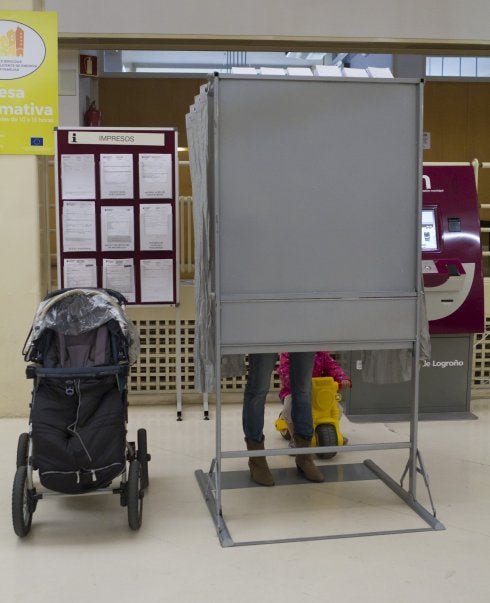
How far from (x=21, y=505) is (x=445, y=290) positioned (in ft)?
9.79

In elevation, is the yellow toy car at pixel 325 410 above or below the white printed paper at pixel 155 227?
below

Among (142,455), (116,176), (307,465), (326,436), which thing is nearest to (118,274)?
(116,176)

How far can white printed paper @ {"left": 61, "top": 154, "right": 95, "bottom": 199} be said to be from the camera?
475cm

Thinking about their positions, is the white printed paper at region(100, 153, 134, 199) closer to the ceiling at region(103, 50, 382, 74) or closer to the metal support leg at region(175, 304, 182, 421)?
the metal support leg at region(175, 304, 182, 421)

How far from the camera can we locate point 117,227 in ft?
15.9

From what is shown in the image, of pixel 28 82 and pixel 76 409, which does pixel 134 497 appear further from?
pixel 28 82

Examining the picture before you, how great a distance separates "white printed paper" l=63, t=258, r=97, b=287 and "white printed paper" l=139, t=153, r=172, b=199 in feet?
1.84

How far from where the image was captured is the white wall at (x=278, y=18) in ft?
21.6

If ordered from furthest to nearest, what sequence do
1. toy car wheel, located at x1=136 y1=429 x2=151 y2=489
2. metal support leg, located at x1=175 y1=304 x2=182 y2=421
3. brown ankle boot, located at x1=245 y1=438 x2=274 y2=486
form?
metal support leg, located at x1=175 y1=304 x2=182 y2=421 < brown ankle boot, located at x1=245 y1=438 x2=274 y2=486 < toy car wheel, located at x1=136 y1=429 x2=151 y2=489

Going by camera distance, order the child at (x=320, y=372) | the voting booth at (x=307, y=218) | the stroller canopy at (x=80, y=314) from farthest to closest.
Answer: the child at (x=320, y=372) → the stroller canopy at (x=80, y=314) → the voting booth at (x=307, y=218)

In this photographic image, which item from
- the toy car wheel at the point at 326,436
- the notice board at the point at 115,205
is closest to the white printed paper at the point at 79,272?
the notice board at the point at 115,205

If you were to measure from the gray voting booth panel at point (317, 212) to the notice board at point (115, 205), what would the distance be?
1.70 m

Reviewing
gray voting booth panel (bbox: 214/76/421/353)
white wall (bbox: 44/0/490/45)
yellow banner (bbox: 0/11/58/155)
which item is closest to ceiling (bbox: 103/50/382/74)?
white wall (bbox: 44/0/490/45)

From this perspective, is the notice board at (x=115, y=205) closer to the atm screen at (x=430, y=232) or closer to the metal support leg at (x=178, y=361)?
the metal support leg at (x=178, y=361)
